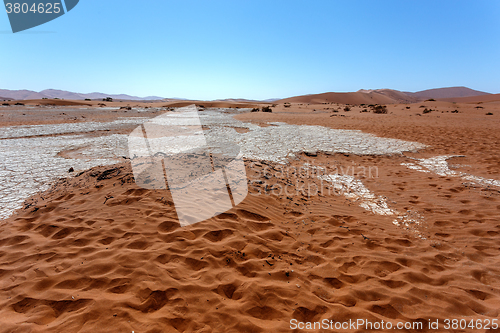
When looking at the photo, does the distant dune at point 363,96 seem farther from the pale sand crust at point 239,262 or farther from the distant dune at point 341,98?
the pale sand crust at point 239,262

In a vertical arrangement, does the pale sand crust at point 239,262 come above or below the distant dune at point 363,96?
below

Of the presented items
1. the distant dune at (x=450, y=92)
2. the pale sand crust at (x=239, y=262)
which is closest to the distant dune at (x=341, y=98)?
the pale sand crust at (x=239, y=262)

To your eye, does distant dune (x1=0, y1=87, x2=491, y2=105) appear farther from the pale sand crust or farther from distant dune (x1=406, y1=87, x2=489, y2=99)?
the pale sand crust

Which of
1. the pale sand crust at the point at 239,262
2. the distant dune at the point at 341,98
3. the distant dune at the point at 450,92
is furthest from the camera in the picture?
the distant dune at the point at 450,92

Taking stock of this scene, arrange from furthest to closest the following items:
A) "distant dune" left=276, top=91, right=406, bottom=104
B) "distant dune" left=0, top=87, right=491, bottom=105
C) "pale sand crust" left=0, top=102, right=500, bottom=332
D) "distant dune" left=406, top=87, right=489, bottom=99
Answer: "distant dune" left=406, top=87, right=489, bottom=99 → "distant dune" left=0, top=87, right=491, bottom=105 → "distant dune" left=276, top=91, right=406, bottom=104 → "pale sand crust" left=0, top=102, right=500, bottom=332

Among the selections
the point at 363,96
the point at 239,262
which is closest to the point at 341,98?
the point at 363,96

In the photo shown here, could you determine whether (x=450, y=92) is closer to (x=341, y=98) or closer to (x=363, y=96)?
(x=363, y=96)

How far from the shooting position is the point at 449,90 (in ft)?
494

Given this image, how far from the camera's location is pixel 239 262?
2836 mm

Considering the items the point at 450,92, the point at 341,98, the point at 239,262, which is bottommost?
the point at 239,262

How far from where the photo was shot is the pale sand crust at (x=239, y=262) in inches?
83.9

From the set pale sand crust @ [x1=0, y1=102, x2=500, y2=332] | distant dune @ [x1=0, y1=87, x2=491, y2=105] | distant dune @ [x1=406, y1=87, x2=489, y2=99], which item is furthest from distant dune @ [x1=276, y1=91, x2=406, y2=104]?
distant dune @ [x1=406, y1=87, x2=489, y2=99]

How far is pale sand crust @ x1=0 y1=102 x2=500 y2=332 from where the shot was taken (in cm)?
213

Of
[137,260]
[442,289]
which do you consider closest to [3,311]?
[137,260]
